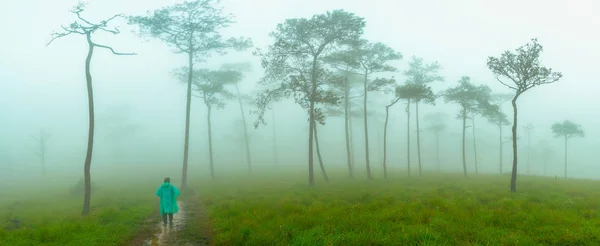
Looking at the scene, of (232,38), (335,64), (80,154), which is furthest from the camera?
(80,154)

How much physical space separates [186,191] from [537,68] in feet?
85.2

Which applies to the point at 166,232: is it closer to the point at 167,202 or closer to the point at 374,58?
the point at 167,202

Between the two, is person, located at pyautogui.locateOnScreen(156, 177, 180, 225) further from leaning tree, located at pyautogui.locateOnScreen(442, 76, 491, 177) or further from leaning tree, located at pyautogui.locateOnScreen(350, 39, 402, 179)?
leaning tree, located at pyautogui.locateOnScreen(442, 76, 491, 177)

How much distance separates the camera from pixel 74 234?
9.62 m

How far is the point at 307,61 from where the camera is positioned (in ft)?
81.0

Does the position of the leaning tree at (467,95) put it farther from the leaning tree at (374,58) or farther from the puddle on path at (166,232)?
the puddle on path at (166,232)

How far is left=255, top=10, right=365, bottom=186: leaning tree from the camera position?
22.6 m

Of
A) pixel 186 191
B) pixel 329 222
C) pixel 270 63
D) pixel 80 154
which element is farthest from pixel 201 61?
pixel 80 154

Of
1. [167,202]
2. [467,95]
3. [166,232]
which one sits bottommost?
[166,232]

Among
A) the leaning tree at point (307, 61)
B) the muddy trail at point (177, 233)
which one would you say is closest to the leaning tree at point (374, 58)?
the leaning tree at point (307, 61)

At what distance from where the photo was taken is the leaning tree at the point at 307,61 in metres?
22.6

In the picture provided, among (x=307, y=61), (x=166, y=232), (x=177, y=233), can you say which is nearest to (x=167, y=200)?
(x=166, y=232)

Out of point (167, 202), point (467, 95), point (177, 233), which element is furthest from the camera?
point (467, 95)

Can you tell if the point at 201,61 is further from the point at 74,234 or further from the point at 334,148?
the point at 334,148
